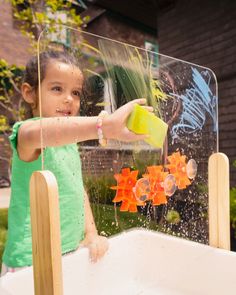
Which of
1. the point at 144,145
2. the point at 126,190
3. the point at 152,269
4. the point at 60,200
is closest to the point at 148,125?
the point at 144,145

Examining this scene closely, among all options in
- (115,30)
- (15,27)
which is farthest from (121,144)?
(15,27)

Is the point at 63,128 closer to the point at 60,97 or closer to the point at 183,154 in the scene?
the point at 60,97

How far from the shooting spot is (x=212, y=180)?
0.98m

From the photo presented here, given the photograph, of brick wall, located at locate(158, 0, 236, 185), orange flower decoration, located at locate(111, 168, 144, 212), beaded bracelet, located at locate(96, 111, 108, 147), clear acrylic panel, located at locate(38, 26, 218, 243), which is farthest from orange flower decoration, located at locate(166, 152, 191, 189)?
brick wall, located at locate(158, 0, 236, 185)

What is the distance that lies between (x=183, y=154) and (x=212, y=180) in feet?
0.46

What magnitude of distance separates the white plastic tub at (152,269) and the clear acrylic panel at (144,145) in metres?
0.05

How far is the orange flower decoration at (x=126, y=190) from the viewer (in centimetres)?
79

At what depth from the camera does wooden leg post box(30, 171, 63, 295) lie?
57 cm

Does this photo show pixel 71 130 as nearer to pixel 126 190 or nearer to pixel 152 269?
pixel 126 190

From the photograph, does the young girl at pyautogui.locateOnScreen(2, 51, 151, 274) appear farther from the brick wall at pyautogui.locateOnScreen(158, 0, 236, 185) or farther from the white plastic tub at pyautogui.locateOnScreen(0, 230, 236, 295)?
the brick wall at pyautogui.locateOnScreen(158, 0, 236, 185)

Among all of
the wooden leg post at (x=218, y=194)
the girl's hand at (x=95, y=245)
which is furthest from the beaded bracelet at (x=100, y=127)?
the wooden leg post at (x=218, y=194)

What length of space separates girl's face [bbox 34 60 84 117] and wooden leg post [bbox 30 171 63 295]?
17cm

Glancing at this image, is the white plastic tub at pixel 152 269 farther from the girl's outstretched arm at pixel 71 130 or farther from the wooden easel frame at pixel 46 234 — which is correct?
the girl's outstretched arm at pixel 71 130

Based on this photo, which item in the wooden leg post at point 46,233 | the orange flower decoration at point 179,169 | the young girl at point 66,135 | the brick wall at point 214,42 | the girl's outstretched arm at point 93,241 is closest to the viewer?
the wooden leg post at point 46,233
